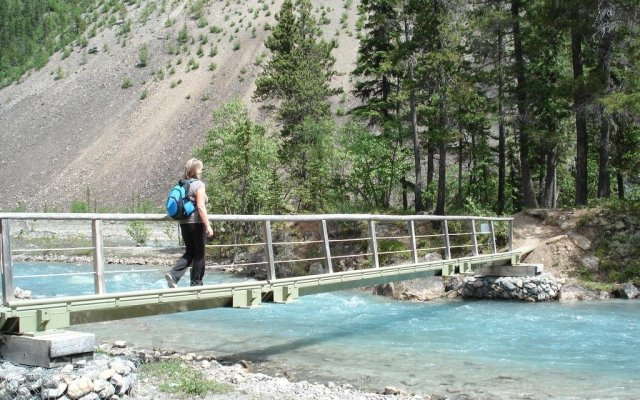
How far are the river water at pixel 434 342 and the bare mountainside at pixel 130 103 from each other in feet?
146

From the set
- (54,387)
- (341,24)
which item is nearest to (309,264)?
(54,387)

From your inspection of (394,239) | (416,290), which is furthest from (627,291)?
(394,239)

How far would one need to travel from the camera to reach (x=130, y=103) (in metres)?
75.6

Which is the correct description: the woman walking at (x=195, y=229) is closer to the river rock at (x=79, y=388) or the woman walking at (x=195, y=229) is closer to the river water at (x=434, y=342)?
the river water at (x=434, y=342)

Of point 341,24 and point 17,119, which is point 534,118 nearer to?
point 341,24

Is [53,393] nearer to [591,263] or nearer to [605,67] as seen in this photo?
[591,263]

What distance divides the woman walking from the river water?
2.42 ft

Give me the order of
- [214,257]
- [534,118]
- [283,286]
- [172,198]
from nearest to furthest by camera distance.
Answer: [172,198] < [283,286] < [534,118] < [214,257]

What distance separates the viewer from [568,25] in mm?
22125

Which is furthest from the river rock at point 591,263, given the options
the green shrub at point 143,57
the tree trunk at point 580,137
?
the green shrub at point 143,57

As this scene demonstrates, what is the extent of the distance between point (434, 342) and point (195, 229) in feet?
19.6

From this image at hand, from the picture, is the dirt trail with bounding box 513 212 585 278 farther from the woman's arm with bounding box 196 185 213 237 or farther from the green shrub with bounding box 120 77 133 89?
the green shrub with bounding box 120 77 133 89

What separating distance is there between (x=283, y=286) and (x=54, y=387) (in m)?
4.34

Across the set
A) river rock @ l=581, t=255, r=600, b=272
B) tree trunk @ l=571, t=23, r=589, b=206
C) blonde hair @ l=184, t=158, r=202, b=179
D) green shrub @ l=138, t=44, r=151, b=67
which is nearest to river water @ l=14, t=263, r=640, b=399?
blonde hair @ l=184, t=158, r=202, b=179
